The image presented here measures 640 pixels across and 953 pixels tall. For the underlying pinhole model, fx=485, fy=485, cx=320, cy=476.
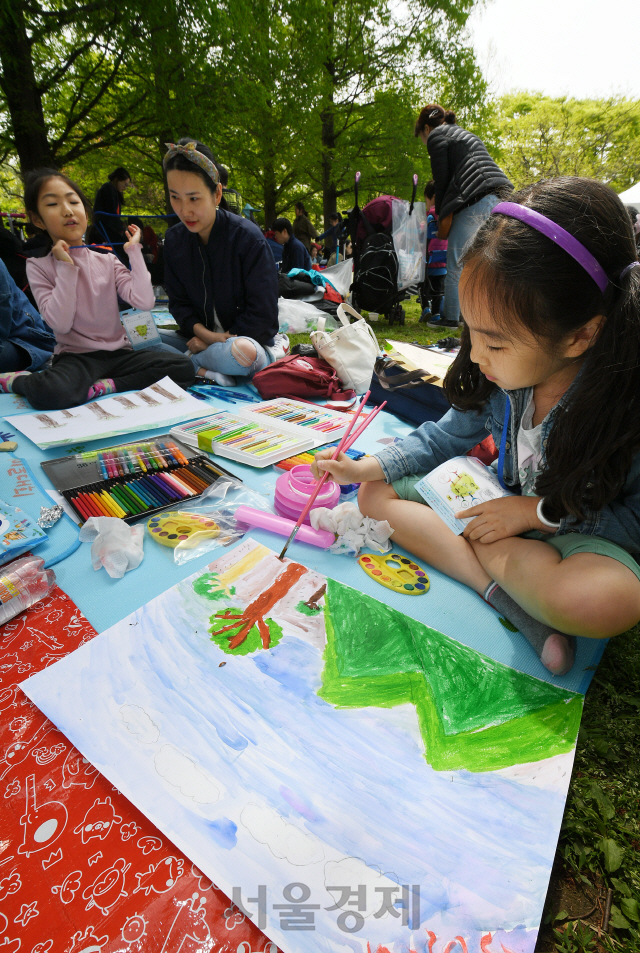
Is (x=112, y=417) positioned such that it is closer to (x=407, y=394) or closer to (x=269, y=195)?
(x=407, y=394)

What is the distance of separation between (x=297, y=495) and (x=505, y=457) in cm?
47

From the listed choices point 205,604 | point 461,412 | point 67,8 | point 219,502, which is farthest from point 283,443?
point 67,8

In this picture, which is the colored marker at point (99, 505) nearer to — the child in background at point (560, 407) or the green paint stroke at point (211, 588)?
the green paint stroke at point (211, 588)

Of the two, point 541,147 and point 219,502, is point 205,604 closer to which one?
point 219,502

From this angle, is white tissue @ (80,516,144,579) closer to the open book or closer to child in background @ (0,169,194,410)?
the open book

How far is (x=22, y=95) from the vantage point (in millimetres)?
4586

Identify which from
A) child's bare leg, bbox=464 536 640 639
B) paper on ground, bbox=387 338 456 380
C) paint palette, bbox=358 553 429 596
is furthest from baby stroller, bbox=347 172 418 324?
child's bare leg, bbox=464 536 640 639

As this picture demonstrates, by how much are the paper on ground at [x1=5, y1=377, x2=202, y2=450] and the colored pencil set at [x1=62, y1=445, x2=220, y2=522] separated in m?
0.25

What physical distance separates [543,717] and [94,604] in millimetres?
778

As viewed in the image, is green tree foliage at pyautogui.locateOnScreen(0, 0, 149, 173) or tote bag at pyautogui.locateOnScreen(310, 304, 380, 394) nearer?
tote bag at pyautogui.locateOnScreen(310, 304, 380, 394)

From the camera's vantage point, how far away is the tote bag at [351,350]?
198 cm

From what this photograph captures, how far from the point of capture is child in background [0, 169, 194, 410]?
5.88 feet

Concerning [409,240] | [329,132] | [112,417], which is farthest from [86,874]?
[329,132]

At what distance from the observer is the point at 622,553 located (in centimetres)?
81
